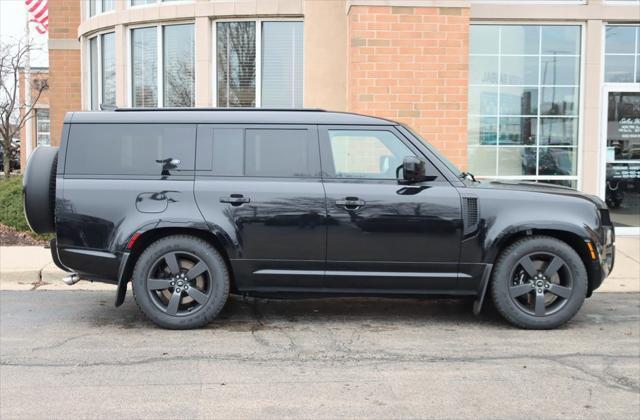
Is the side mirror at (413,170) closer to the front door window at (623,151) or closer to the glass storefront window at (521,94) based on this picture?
the glass storefront window at (521,94)

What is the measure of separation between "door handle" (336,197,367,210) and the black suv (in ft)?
0.04

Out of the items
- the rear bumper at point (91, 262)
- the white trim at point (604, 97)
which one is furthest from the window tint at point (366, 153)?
the white trim at point (604, 97)

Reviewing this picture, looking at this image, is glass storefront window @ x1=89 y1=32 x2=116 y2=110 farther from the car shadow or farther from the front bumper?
the front bumper

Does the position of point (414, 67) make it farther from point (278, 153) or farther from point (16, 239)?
point (16, 239)

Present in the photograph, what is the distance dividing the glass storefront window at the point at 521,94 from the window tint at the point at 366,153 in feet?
16.9

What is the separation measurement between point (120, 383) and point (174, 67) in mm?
8061

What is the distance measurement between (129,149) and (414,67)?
5.28 meters

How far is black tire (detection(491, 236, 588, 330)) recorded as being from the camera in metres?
6.00

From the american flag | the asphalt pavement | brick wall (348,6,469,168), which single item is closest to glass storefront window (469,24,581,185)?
brick wall (348,6,469,168)

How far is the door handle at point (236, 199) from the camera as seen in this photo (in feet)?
19.5

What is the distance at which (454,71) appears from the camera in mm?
10133

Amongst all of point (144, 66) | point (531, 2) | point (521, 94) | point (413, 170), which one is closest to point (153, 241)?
point (413, 170)

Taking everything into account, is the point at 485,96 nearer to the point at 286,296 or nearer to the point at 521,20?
the point at 521,20

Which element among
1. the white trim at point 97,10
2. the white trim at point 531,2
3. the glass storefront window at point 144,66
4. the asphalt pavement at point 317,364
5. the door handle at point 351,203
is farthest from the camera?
the white trim at point 97,10
